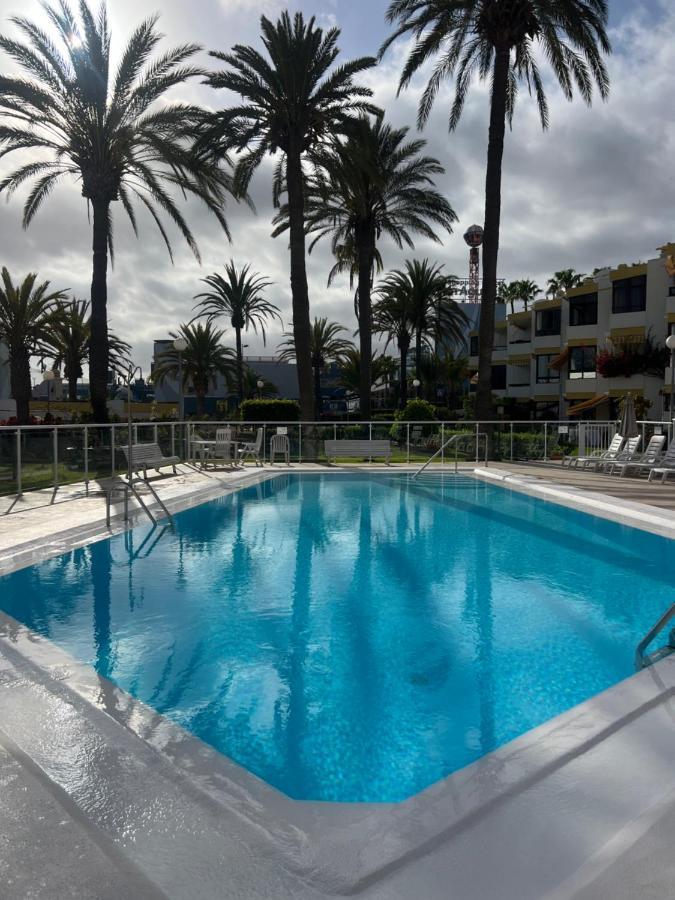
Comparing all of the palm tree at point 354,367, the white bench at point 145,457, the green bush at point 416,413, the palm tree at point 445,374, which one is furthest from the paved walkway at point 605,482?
the palm tree at point 445,374

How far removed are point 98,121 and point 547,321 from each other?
35.4 metres

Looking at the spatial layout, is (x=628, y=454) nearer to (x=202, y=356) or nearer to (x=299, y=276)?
(x=299, y=276)

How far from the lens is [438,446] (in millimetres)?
20453

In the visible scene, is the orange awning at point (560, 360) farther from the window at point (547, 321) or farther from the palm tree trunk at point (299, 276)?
the palm tree trunk at point (299, 276)

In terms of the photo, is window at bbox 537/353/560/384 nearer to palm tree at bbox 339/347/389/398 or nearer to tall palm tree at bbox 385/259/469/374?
tall palm tree at bbox 385/259/469/374

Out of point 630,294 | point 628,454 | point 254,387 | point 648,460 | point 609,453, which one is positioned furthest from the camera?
point 254,387

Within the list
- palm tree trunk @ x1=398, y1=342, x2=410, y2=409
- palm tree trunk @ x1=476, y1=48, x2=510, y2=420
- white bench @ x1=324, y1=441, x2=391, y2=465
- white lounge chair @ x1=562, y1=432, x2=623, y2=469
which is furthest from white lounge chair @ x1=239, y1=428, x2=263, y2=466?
palm tree trunk @ x1=398, y1=342, x2=410, y2=409

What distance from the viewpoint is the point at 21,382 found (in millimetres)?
30516

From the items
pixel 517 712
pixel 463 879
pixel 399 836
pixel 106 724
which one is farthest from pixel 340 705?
pixel 463 879

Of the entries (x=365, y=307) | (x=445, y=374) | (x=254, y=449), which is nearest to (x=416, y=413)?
(x=365, y=307)

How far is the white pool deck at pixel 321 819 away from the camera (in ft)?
7.64

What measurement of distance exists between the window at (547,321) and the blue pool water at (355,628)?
123 ft

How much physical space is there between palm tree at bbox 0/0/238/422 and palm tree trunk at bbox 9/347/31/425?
11636mm

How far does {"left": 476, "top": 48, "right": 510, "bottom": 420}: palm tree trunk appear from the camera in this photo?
2011cm
